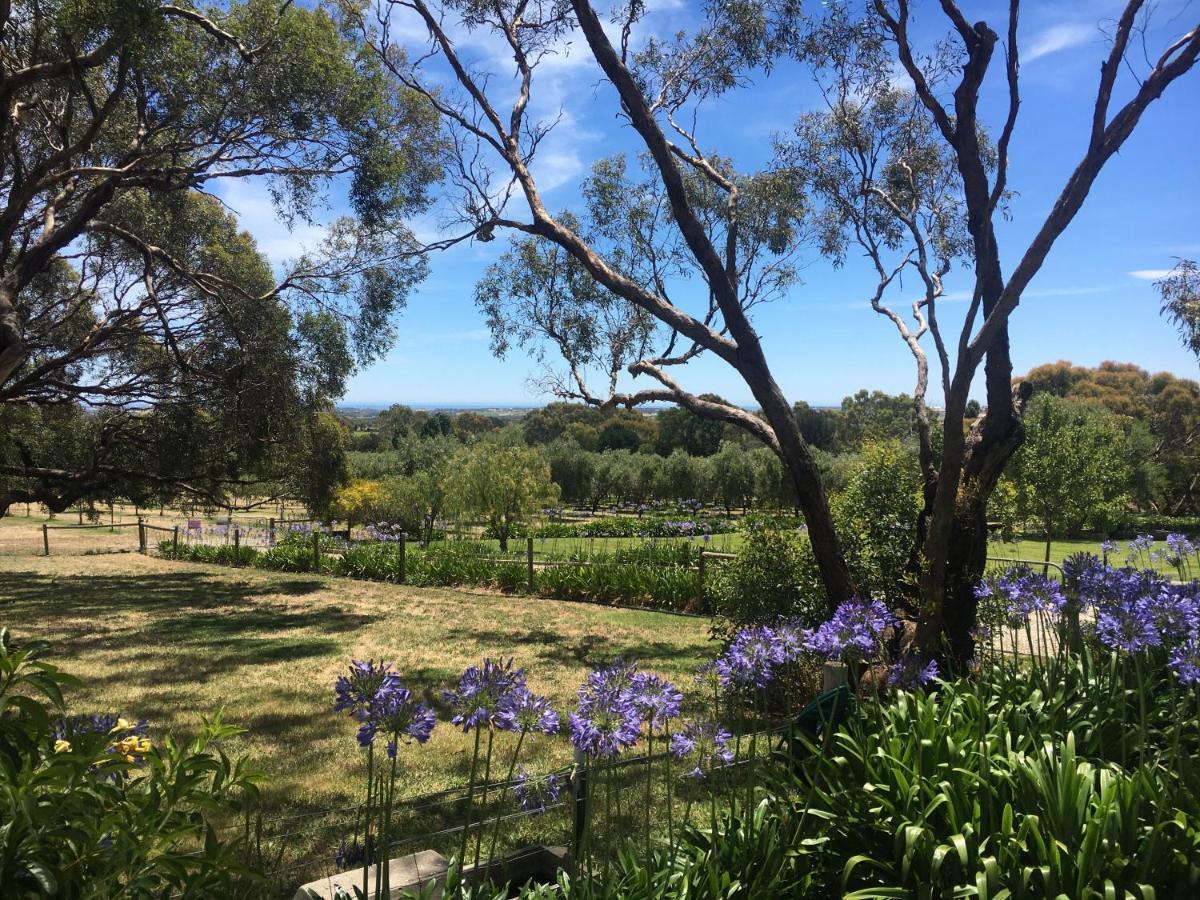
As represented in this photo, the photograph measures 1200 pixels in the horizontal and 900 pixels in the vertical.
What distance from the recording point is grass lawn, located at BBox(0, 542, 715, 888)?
589 centimetres

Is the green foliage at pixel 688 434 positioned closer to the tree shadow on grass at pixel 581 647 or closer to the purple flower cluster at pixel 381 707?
the tree shadow on grass at pixel 581 647

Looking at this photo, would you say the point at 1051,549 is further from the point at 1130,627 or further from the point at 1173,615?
the point at 1130,627

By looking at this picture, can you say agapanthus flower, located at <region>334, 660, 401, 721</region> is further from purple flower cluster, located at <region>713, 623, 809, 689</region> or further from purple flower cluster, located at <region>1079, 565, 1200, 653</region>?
purple flower cluster, located at <region>1079, 565, 1200, 653</region>

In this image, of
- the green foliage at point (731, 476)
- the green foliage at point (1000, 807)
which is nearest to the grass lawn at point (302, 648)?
the green foliage at point (1000, 807)

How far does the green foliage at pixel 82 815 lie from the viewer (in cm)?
147

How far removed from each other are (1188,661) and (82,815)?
3.20m

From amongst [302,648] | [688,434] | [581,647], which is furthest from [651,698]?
[688,434]

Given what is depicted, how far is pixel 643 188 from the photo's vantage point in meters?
11.4

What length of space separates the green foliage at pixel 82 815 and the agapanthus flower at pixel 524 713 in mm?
626

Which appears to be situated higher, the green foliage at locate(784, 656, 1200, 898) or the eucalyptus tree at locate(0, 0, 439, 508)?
the eucalyptus tree at locate(0, 0, 439, 508)

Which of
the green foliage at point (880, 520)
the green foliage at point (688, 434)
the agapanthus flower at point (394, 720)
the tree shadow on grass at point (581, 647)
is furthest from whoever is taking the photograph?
the green foliage at point (688, 434)

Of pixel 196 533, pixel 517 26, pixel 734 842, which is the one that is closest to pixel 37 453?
pixel 196 533

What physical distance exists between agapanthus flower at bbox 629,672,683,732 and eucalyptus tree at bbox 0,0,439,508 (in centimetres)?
706

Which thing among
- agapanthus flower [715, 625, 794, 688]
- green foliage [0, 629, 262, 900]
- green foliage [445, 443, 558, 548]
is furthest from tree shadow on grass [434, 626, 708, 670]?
green foliage [445, 443, 558, 548]
